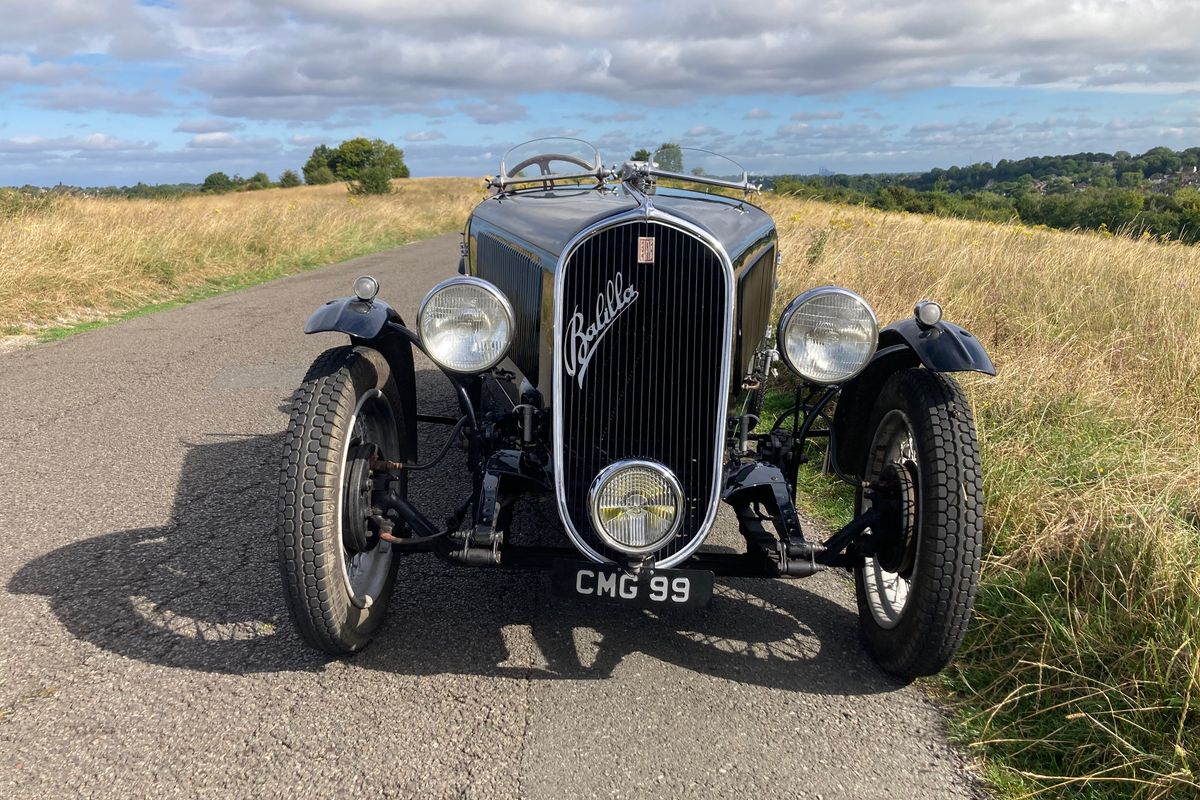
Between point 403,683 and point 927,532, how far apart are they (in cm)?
157

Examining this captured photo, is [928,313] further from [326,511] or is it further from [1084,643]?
[326,511]

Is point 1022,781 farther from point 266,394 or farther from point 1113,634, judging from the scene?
point 266,394

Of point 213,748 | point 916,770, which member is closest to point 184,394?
point 213,748

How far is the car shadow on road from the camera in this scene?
2.39 metres

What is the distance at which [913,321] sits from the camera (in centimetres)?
268

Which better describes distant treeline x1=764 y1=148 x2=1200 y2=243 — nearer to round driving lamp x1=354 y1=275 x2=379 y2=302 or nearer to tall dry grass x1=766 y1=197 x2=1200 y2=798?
tall dry grass x1=766 y1=197 x2=1200 y2=798

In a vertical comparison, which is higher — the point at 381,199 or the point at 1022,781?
the point at 381,199

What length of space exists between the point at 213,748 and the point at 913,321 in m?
2.45

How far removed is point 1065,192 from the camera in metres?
14.1

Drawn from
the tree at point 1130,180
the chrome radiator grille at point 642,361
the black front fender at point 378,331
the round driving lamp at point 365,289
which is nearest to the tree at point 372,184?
the tree at point 1130,180

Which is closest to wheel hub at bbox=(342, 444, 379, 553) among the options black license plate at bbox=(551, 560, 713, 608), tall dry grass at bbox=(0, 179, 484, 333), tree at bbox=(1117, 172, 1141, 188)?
black license plate at bbox=(551, 560, 713, 608)

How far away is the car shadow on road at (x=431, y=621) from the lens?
239 centimetres

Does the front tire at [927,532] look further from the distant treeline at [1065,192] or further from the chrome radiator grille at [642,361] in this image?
the distant treeline at [1065,192]

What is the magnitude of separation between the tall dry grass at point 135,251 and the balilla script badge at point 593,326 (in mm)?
2806
